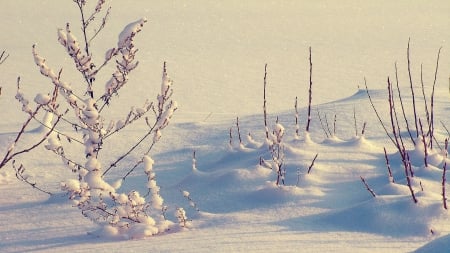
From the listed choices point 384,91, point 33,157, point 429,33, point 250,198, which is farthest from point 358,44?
point 250,198

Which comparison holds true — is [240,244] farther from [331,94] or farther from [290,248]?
[331,94]

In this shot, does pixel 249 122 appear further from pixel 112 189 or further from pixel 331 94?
pixel 331 94

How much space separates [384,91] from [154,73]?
5028 mm

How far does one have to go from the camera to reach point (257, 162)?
15.1 ft

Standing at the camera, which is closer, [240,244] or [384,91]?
[240,244]

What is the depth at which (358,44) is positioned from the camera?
14.0 meters

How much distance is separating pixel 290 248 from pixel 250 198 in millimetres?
898

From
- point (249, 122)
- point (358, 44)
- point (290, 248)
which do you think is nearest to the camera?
point (290, 248)

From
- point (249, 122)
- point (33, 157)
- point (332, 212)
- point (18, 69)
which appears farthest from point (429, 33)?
point (332, 212)

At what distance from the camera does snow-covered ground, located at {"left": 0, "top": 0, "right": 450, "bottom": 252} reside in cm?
339

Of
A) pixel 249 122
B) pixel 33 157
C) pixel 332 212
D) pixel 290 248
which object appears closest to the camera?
pixel 290 248

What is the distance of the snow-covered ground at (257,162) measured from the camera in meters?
3.39

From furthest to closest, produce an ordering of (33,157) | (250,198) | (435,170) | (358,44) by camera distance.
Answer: (358,44) → (33,157) → (435,170) → (250,198)

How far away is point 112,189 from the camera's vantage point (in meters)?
3.63
